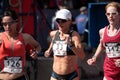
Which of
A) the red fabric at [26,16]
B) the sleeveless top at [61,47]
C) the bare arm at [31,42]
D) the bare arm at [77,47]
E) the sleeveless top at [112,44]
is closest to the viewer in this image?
the sleeveless top at [112,44]

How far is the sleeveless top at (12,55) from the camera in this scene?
6.46 metres

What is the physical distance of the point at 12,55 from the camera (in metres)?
6.50

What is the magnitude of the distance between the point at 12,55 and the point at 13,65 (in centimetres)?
16

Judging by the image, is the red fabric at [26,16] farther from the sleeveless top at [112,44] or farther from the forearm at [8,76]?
the sleeveless top at [112,44]

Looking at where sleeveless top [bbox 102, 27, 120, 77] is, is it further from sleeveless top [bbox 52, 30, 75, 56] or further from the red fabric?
the red fabric

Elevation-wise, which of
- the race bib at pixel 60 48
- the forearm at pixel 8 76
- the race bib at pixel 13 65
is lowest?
the forearm at pixel 8 76

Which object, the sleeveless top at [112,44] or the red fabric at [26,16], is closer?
→ the sleeveless top at [112,44]

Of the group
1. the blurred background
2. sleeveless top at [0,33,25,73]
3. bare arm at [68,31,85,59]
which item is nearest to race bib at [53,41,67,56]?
A: bare arm at [68,31,85,59]

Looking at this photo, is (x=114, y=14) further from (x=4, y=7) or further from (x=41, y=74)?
(x=4, y=7)

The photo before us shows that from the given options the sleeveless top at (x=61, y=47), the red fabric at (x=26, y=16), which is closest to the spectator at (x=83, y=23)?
the red fabric at (x=26, y=16)

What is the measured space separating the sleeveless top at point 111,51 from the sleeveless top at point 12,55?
1.21 m

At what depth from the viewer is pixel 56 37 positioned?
257 inches

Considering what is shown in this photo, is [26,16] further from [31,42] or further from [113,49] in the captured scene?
[113,49]

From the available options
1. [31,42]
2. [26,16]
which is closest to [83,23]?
[26,16]
